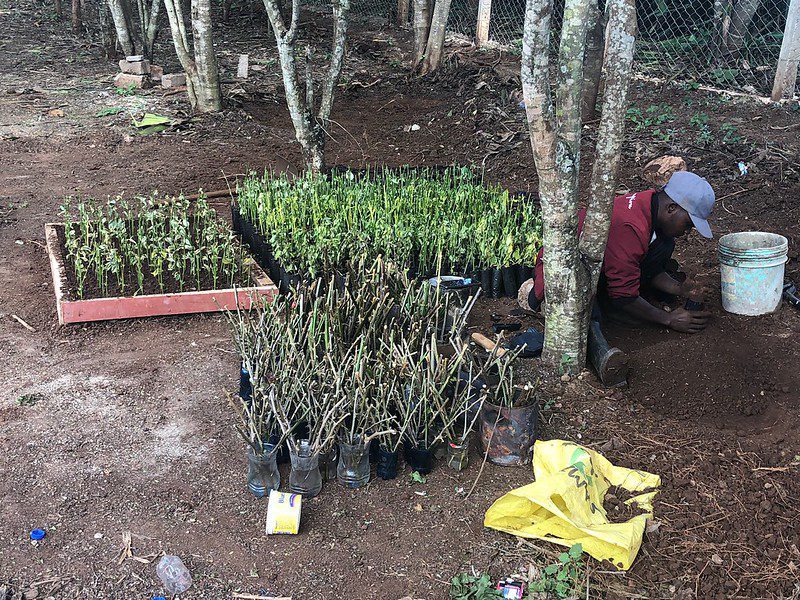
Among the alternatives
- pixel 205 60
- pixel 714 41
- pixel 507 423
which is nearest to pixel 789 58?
pixel 714 41

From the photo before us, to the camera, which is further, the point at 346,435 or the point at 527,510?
the point at 346,435

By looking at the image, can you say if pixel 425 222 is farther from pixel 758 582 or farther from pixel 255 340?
pixel 758 582

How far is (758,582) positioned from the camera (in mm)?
2871

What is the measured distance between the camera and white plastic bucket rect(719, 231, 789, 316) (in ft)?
14.6

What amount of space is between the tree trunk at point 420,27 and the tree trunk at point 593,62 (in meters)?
3.12

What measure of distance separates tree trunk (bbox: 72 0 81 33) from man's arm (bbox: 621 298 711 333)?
11.5 metres

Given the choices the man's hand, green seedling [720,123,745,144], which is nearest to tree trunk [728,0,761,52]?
green seedling [720,123,745,144]

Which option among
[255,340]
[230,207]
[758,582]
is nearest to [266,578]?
[255,340]

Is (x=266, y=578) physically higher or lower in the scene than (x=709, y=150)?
lower

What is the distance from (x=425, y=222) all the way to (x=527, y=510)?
2.55 metres

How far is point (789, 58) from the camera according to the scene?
7.79 meters

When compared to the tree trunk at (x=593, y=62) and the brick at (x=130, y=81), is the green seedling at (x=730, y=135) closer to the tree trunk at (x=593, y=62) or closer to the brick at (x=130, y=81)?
the tree trunk at (x=593, y=62)

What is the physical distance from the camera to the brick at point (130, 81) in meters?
9.80

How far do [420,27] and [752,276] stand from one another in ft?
23.6
